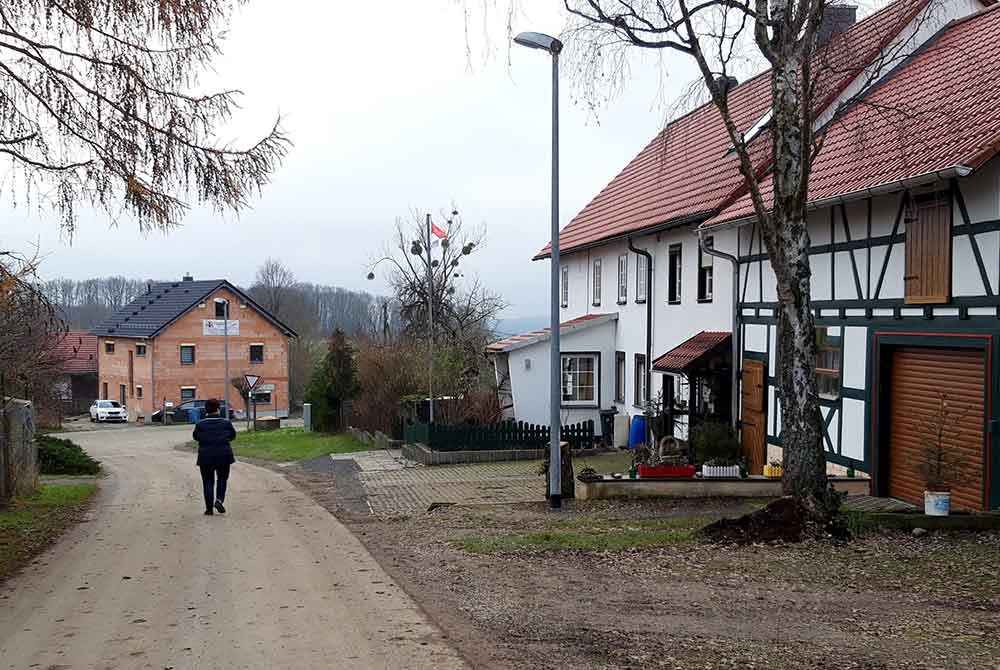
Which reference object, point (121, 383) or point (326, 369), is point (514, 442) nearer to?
point (326, 369)

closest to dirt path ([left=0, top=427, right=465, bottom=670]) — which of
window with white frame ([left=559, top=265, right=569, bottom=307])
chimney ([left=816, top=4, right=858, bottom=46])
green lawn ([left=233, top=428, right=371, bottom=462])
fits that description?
chimney ([left=816, top=4, right=858, bottom=46])

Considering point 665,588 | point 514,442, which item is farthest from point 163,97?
point 514,442

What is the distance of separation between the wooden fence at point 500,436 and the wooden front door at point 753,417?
22.0 feet

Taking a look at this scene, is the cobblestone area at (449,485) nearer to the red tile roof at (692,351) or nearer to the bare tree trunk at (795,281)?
the red tile roof at (692,351)

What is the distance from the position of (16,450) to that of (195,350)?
51.2 meters

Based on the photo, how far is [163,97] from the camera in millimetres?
10625

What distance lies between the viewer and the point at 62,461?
26.8 meters

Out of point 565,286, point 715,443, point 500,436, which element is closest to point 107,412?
point 565,286

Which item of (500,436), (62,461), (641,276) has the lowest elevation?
(62,461)

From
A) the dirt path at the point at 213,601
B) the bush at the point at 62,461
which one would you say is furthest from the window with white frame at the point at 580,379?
the dirt path at the point at 213,601

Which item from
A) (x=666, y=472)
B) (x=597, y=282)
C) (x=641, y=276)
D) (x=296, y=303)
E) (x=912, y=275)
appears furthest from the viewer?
(x=296, y=303)

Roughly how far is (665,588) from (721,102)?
5.49 meters

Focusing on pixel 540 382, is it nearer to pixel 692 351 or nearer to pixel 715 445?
pixel 692 351

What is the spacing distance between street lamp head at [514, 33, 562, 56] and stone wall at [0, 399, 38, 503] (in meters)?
10.1
